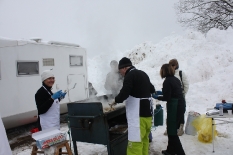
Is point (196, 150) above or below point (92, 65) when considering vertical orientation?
below

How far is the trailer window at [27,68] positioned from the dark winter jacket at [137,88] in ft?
14.5

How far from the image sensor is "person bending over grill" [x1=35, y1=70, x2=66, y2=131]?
3.69m

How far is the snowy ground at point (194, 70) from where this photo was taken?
207 inches

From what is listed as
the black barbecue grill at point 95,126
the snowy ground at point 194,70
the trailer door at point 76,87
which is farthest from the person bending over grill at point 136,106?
the trailer door at point 76,87

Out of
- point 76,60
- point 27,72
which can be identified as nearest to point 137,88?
point 27,72

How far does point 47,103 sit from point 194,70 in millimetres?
11609

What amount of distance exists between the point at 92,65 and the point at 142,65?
4.55 metres

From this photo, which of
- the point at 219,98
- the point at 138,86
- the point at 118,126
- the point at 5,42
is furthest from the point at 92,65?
the point at 138,86

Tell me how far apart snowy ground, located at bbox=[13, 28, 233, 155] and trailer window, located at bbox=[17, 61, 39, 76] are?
7.07 feet

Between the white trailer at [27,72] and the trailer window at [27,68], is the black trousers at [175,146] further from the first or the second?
the trailer window at [27,68]

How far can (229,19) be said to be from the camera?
15.1m

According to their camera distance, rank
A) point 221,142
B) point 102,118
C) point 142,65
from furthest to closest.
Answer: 1. point 142,65
2. point 221,142
3. point 102,118

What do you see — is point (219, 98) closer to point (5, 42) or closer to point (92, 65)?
point (5, 42)

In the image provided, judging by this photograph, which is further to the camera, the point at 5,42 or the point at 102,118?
the point at 5,42
